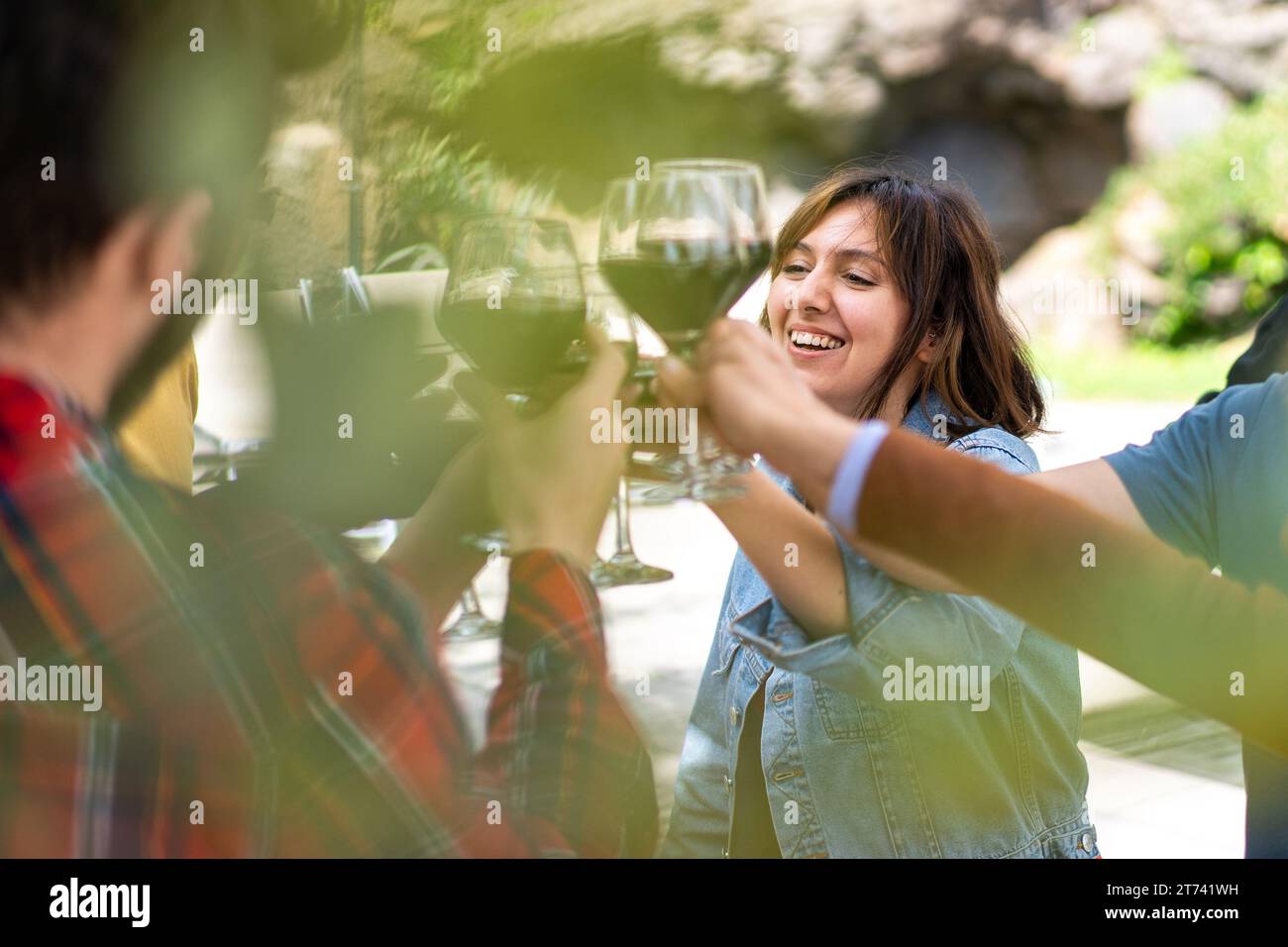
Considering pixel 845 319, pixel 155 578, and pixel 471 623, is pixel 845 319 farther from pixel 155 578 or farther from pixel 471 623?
pixel 155 578

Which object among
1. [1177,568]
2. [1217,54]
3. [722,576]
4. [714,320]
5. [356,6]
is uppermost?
[1217,54]

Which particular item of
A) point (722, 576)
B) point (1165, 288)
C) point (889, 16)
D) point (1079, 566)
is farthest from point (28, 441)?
point (1165, 288)

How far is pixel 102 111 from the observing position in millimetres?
643

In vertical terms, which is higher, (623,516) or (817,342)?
(817,342)

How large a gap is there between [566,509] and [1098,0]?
7740 millimetres

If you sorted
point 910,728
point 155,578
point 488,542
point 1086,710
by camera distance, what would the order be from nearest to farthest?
point 155,578, point 488,542, point 910,728, point 1086,710

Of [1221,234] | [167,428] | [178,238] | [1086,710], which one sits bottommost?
[1086,710]

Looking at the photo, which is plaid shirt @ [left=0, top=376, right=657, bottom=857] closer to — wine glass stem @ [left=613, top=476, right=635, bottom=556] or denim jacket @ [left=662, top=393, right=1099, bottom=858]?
wine glass stem @ [left=613, top=476, right=635, bottom=556]

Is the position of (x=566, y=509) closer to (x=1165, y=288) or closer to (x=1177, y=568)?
(x=1177, y=568)

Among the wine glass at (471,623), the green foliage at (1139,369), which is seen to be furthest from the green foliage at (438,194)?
the green foliage at (1139,369)

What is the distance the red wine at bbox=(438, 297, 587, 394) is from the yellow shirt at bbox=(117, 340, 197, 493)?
0.17 meters

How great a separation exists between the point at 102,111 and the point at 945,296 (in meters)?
0.70

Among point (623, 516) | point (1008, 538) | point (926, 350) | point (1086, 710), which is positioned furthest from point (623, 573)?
point (1086, 710)
